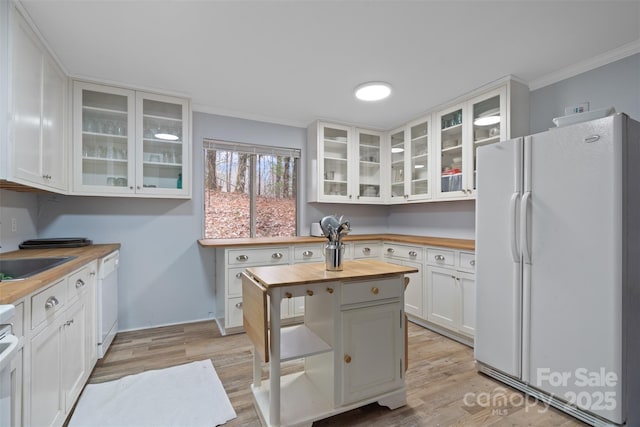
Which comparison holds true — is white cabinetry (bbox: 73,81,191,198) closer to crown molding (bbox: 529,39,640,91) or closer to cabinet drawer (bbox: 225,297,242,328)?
cabinet drawer (bbox: 225,297,242,328)

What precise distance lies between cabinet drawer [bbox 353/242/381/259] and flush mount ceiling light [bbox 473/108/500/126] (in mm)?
1735

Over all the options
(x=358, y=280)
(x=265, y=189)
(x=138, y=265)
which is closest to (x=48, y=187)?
(x=138, y=265)

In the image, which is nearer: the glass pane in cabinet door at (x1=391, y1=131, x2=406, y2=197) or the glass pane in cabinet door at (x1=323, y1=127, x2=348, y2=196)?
the glass pane in cabinet door at (x1=323, y1=127, x2=348, y2=196)

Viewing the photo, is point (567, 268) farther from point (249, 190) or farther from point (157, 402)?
point (249, 190)

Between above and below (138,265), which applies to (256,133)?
above

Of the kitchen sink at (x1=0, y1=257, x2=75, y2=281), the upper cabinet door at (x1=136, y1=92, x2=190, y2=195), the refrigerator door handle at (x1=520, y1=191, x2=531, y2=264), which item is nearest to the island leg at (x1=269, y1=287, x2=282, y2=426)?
the kitchen sink at (x1=0, y1=257, x2=75, y2=281)

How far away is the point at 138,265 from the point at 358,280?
2.56 m

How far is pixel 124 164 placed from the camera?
2.88 metres

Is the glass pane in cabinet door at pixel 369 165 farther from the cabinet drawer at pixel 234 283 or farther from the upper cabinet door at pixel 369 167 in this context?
the cabinet drawer at pixel 234 283

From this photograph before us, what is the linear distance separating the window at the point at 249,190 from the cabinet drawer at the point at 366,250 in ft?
2.96

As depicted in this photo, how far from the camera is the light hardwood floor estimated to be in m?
1.75

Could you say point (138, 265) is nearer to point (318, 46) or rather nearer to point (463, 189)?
point (318, 46)

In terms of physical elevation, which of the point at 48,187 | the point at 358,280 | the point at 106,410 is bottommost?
the point at 106,410

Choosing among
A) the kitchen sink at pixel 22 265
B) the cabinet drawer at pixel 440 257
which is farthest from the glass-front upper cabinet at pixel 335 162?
the kitchen sink at pixel 22 265
